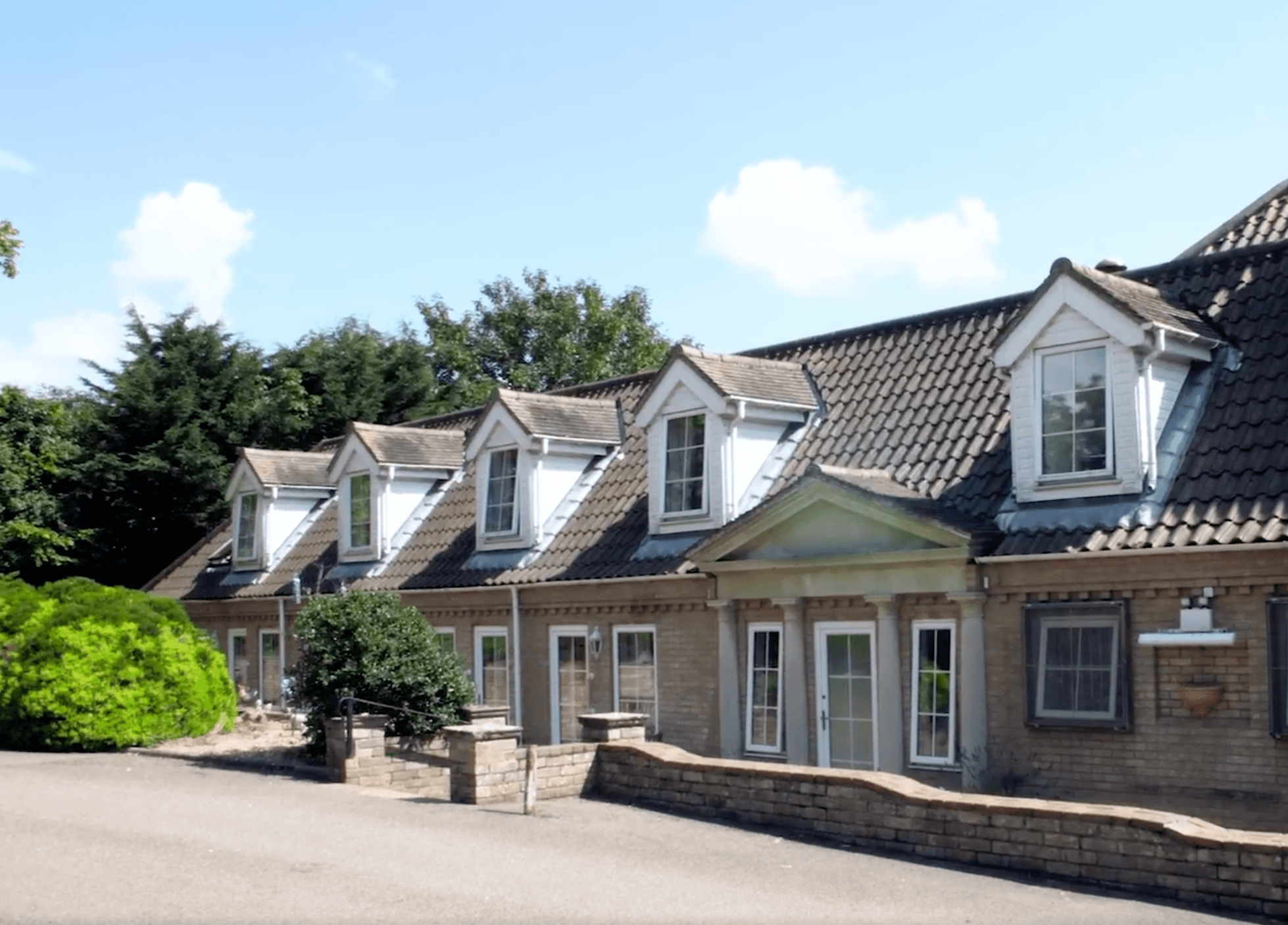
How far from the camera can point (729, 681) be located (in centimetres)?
1942

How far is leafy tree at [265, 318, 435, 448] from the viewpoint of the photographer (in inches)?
1745

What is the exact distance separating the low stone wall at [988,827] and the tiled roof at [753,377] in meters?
5.96

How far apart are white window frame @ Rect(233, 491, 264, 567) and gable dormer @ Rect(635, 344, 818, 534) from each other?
Result: 1365cm

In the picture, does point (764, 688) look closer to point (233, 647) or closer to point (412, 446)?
point (412, 446)

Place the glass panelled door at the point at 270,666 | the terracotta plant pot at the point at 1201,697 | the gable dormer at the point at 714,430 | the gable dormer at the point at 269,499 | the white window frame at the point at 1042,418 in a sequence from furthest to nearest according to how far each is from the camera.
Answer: the gable dormer at the point at 269,499 → the glass panelled door at the point at 270,666 → the gable dormer at the point at 714,430 → the white window frame at the point at 1042,418 → the terracotta plant pot at the point at 1201,697

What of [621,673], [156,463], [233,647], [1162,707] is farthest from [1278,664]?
[156,463]

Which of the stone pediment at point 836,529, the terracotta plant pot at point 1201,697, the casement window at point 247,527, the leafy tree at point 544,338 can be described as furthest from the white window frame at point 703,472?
the leafy tree at point 544,338

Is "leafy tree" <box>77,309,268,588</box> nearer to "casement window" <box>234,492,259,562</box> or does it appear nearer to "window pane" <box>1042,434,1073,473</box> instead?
"casement window" <box>234,492,259,562</box>

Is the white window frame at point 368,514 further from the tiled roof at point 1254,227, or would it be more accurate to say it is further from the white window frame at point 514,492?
the tiled roof at point 1254,227

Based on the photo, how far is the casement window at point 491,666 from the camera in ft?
79.0

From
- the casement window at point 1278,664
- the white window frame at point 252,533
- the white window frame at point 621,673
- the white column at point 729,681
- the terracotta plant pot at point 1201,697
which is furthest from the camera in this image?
the white window frame at point 252,533

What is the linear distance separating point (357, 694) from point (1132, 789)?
33.6ft

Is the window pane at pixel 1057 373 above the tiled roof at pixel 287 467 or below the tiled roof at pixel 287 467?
above

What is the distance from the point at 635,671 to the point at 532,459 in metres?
4.35
